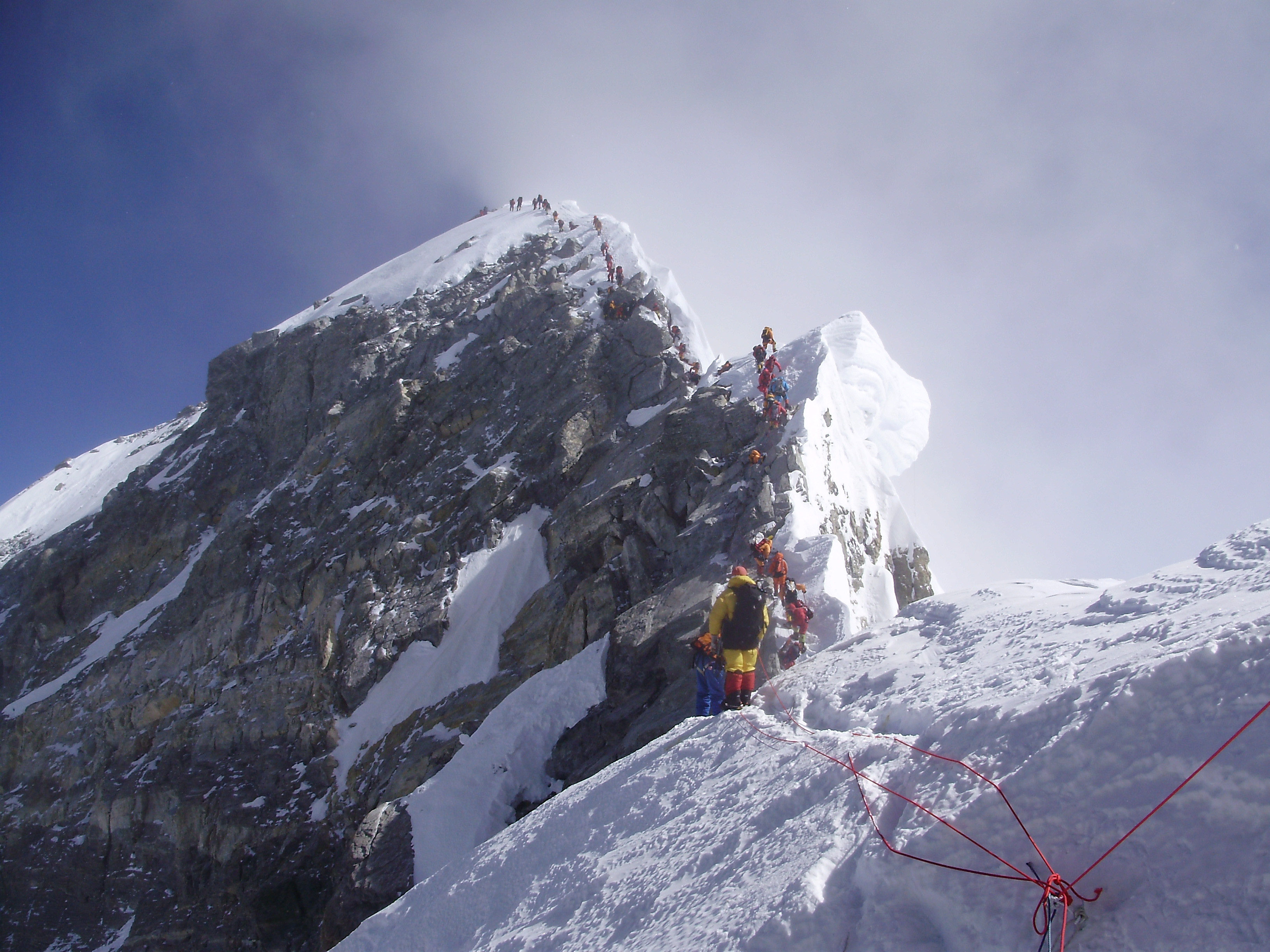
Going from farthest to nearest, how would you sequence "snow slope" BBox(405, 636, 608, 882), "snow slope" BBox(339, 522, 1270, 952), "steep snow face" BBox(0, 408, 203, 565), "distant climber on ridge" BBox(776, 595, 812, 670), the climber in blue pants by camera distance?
"steep snow face" BBox(0, 408, 203, 565), "snow slope" BBox(405, 636, 608, 882), "distant climber on ridge" BBox(776, 595, 812, 670), the climber in blue pants, "snow slope" BBox(339, 522, 1270, 952)

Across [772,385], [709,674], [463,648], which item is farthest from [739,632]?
[463,648]

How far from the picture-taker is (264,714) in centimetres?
1975

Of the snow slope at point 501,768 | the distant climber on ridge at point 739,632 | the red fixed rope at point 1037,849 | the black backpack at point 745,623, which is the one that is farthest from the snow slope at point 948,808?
the snow slope at point 501,768

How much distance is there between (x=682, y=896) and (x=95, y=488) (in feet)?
161

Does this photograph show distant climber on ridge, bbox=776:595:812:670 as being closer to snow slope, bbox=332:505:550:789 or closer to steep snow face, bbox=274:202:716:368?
snow slope, bbox=332:505:550:789

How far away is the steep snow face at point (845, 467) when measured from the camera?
36.6ft

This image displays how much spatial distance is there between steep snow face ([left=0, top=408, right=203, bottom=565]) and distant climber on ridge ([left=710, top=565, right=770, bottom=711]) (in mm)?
36108

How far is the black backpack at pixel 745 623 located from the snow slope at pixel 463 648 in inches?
413

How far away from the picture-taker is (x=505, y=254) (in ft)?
121

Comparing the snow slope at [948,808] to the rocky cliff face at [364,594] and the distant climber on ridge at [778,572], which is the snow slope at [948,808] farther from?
the rocky cliff face at [364,594]

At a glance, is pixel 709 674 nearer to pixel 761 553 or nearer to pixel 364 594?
pixel 761 553

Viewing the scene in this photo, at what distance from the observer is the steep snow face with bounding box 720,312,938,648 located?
1116 cm

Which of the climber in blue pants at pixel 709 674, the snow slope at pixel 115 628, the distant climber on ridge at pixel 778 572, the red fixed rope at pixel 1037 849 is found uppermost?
the snow slope at pixel 115 628

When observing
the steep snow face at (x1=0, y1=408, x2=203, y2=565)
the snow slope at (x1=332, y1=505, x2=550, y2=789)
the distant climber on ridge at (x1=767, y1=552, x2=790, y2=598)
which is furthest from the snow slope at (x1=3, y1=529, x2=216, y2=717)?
the distant climber on ridge at (x1=767, y1=552, x2=790, y2=598)
